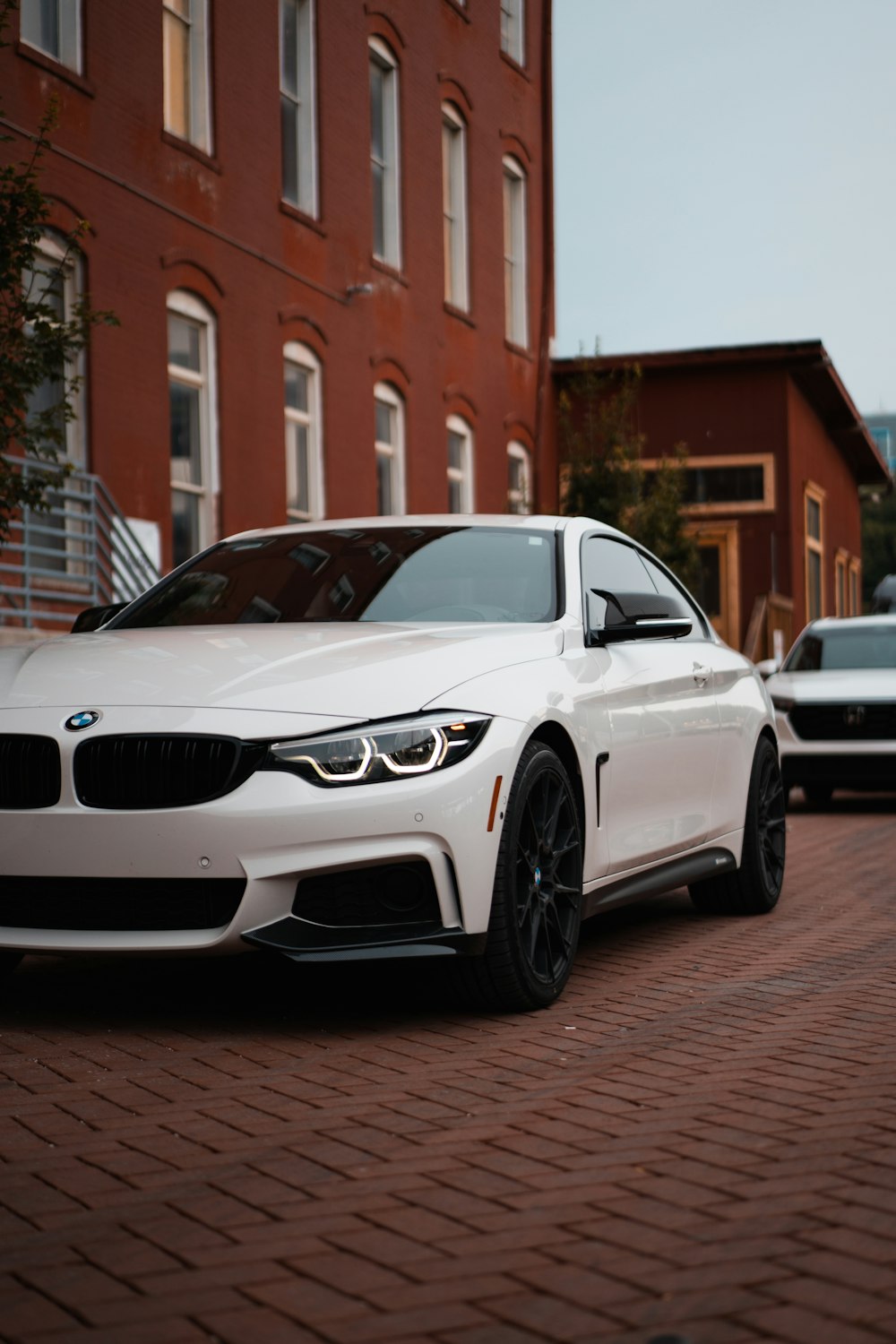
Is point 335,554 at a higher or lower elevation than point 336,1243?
higher

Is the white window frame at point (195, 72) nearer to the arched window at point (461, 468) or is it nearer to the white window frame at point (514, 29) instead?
the arched window at point (461, 468)

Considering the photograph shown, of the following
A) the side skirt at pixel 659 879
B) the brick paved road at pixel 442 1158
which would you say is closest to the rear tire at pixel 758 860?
the side skirt at pixel 659 879

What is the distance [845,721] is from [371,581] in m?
8.44

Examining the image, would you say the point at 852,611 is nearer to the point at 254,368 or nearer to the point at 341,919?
the point at 254,368

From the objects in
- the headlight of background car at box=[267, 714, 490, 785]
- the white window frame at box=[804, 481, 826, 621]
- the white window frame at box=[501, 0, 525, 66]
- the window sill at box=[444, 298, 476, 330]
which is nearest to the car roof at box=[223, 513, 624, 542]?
the headlight of background car at box=[267, 714, 490, 785]

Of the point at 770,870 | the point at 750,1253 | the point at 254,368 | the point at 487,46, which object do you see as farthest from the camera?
the point at 487,46

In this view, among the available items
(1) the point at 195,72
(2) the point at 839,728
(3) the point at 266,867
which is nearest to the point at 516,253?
(1) the point at 195,72

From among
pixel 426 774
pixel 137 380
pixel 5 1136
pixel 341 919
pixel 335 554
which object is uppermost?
pixel 137 380

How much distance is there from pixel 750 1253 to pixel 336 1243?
2.41 ft

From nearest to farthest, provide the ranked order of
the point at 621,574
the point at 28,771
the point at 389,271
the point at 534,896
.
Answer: the point at 28,771
the point at 534,896
the point at 621,574
the point at 389,271

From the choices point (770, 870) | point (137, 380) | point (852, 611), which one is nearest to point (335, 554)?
point (770, 870)

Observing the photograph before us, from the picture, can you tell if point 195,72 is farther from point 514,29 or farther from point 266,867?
point 266,867

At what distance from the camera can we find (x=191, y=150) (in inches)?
672

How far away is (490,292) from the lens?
25547 millimetres
